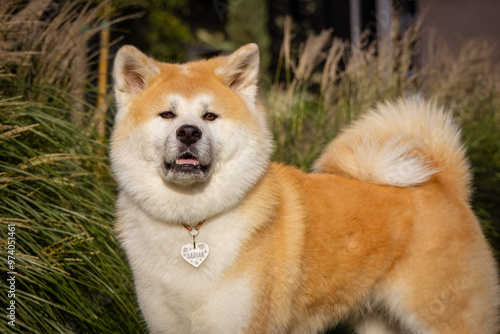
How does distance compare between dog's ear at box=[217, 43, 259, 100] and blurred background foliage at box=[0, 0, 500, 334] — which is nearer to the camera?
dog's ear at box=[217, 43, 259, 100]

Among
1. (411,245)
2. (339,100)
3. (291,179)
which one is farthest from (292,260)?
(339,100)

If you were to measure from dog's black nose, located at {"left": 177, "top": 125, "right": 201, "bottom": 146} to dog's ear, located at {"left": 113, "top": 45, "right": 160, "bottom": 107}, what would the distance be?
0.43 meters

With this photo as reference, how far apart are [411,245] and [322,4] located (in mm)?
8706

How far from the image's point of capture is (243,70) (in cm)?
276

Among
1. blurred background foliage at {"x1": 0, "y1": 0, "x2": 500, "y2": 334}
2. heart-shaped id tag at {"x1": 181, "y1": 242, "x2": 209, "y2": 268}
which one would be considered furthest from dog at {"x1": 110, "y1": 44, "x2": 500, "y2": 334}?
blurred background foliage at {"x1": 0, "y1": 0, "x2": 500, "y2": 334}

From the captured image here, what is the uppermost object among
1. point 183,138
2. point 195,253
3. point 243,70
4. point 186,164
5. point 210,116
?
point 243,70

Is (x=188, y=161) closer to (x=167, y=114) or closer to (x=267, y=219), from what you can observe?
(x=167, y=114)

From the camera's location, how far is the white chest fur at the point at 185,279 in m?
2.35

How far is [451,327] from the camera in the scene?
9.50 feet

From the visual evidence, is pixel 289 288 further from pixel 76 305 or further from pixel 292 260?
pixel 76 305

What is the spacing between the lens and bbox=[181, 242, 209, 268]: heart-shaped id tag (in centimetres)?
243

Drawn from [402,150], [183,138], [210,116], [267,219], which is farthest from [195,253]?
[402,150]

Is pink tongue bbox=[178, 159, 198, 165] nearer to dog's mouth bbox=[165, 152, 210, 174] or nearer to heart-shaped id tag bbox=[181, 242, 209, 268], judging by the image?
→ dog's mouth bbox=[165, 152, 210, 174]

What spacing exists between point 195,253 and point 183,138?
1.71ft
